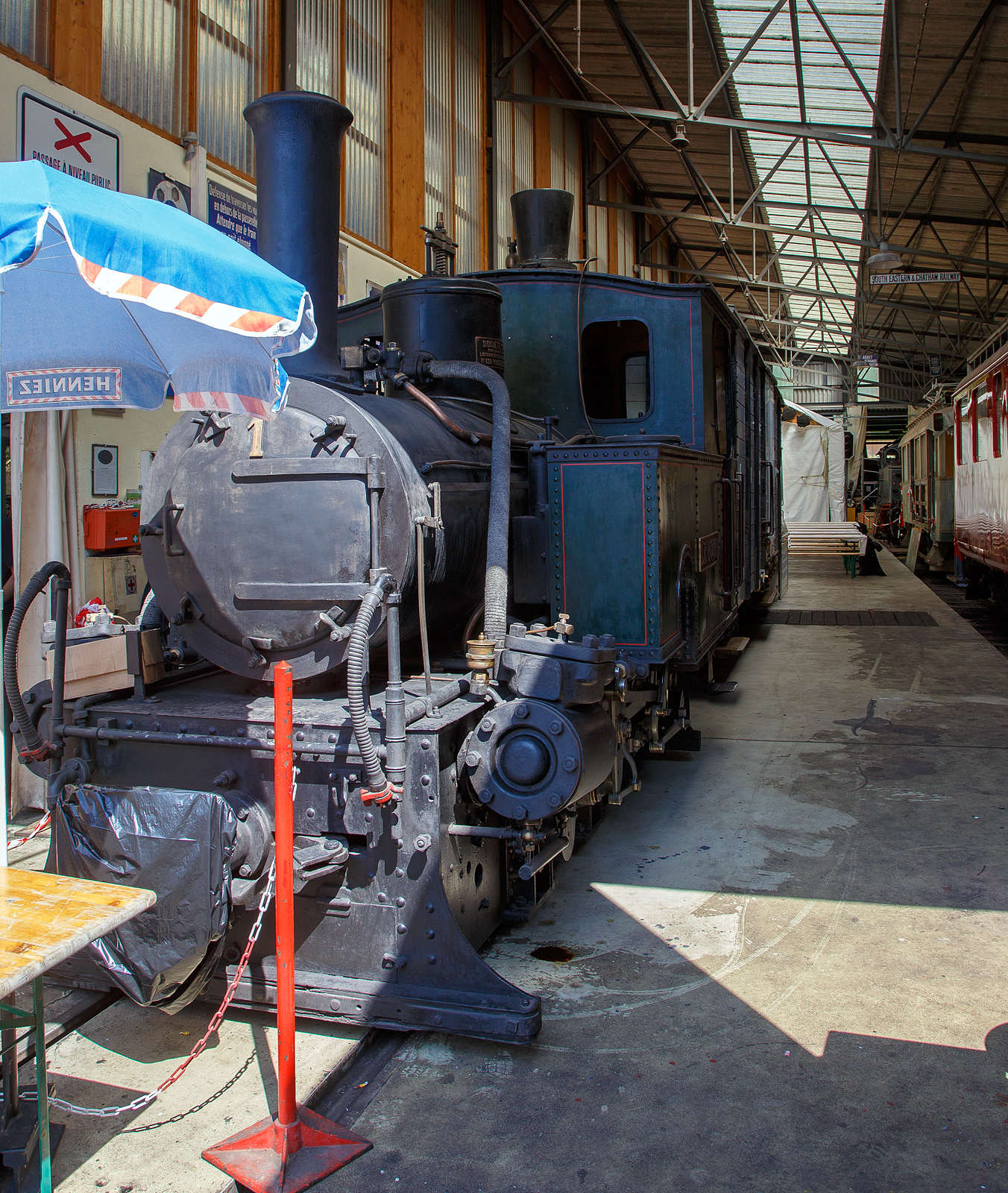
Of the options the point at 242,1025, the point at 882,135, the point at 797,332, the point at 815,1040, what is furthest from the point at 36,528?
the point at 797,332

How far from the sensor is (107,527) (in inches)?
225

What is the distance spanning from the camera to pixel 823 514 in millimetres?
20906

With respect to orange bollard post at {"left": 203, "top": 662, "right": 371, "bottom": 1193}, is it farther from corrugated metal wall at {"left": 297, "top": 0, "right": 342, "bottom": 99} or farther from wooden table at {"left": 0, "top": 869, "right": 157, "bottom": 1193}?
corrugated metal wall at {"left": 297, "top": 0, "right": 342, "bottom": 99}

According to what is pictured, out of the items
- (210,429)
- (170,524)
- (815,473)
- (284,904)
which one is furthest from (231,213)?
(815,473)

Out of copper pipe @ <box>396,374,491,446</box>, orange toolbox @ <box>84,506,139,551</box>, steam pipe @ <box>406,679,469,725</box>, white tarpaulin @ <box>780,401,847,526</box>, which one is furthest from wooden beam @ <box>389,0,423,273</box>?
white tarpaulin @ <box>780,401,847,526</box>

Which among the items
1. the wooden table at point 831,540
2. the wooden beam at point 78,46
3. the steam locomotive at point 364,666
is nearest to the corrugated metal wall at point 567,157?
the wooden table at point 831,540

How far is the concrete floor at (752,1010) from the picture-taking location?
8.34 feet

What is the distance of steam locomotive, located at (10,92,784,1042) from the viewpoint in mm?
3029

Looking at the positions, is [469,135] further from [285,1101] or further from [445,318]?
[285,1101]

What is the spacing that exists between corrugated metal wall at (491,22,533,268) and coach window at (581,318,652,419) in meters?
7.48

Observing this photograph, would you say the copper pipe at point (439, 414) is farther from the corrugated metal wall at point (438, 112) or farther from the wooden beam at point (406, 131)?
the corrugated metal wall at point (438, 112)

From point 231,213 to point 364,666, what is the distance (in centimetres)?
524

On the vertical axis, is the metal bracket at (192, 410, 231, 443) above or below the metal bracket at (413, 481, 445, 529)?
above

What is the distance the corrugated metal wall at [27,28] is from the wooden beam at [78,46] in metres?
0.04
